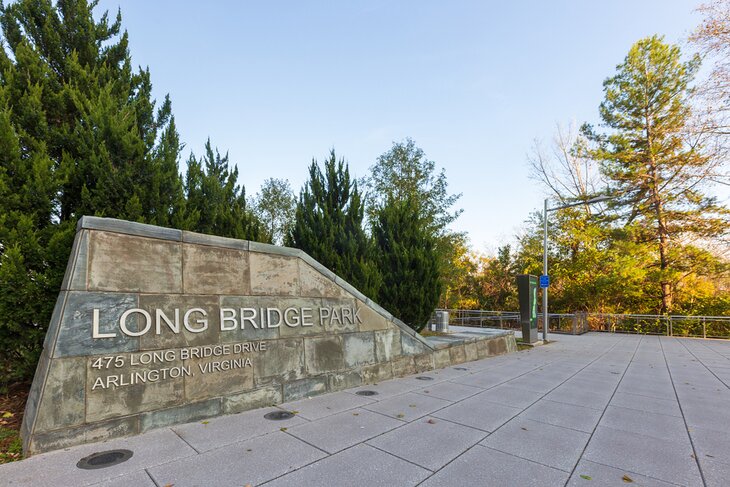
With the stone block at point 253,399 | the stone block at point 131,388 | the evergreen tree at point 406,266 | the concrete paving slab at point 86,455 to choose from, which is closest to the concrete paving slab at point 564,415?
the stone block at point 253,399

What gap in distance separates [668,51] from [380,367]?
24.4 metres

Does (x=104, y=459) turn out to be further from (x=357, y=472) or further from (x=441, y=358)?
(x=441, y=358)

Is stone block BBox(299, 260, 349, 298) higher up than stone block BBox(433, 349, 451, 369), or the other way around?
stone block BBox(299, 260, 349, 298)

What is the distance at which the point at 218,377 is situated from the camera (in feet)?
14.5

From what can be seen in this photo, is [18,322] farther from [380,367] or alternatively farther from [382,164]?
[382,164]

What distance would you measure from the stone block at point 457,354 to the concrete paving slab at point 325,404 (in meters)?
3.52

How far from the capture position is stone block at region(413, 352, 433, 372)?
7223mm

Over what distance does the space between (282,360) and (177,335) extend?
60.1 inches

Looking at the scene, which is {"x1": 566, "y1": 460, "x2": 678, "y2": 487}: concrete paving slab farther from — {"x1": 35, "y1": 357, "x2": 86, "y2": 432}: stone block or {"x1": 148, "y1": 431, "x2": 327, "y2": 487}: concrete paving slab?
{"x1": 35, "y1": 357, "x2": 86, "y2": 432}: stone block

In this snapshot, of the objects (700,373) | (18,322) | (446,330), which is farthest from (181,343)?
(700,373)

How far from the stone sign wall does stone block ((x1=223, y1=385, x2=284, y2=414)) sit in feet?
0.04

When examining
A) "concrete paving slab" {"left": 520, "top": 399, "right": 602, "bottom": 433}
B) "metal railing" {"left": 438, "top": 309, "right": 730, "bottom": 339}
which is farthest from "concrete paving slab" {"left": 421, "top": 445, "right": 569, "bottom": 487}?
"metal railing" {"left": 438, "top": 309, "right": 730, "bottom": 339}

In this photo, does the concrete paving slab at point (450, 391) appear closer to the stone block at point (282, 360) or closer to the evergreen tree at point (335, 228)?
the stone block at point (282, 360)

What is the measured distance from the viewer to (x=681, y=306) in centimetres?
1862
